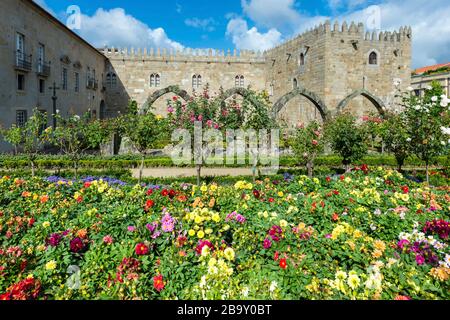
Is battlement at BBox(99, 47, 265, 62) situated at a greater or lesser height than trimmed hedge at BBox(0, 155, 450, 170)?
greater

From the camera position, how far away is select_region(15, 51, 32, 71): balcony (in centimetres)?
1555

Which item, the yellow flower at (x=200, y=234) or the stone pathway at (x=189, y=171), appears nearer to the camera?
the yellow flower at (x=200, y=234)

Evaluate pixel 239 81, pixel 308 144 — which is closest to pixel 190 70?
pixel 239 81

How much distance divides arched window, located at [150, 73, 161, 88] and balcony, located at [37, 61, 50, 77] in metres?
11.6

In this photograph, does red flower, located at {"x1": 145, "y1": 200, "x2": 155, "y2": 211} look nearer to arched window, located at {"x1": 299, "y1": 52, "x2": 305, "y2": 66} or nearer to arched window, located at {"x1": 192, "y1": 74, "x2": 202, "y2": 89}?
arched window, located at {"x1": 299, "y1": 52, "x2": 305, "y2": 66}

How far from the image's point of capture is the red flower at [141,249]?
3002 millimetres

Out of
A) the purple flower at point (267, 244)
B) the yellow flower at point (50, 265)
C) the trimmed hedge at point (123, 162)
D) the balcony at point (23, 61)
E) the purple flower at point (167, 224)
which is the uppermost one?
the balcony at point (23, 61)

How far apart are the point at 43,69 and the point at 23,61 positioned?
1955mm

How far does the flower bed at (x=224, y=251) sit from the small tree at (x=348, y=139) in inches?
219

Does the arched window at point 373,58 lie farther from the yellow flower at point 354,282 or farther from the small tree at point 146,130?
the yellow flower at point 354,282

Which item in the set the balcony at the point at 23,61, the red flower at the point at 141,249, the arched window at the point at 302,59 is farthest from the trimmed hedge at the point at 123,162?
the arched window at the point at 302,59

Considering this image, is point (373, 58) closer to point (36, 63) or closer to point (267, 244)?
point (36, 63)

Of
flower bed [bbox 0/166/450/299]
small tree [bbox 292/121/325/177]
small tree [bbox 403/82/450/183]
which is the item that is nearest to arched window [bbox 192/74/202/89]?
small tree [bbox 292/121/325/177]

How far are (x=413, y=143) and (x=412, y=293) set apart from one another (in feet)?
26.5
